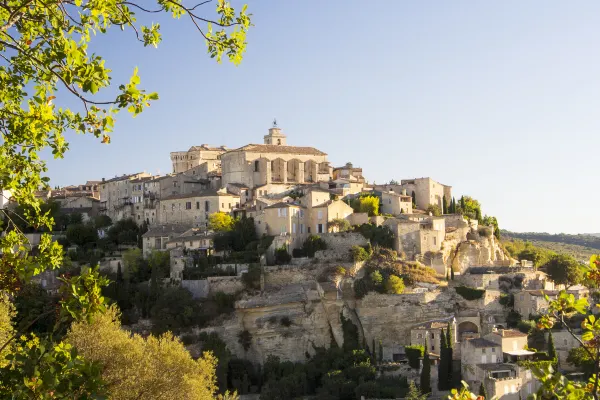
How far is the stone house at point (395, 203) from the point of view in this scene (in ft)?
162

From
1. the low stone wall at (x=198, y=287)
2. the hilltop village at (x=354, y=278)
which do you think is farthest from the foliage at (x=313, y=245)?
the low stone wall at (x=198, y=287)

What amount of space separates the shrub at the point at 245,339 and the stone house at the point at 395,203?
12838mm

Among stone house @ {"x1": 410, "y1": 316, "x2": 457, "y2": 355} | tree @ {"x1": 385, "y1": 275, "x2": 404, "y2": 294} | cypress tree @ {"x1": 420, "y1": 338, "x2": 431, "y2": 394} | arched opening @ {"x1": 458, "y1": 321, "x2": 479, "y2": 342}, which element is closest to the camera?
cypress tree @ {"x1": 420, "y1": 338, "x2": 431, "y2": 394}

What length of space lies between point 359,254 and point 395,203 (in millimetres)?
7331

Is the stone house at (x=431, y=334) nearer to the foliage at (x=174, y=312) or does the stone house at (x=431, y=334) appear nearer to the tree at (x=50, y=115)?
the foliage at (x=174, y=312)

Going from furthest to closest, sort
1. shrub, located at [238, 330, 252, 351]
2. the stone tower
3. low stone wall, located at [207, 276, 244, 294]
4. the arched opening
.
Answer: the stone tower < low stone wall, located at [207, 276, 244, 294] < shrub, located at [238, 330, 252, 351] < the arched opening

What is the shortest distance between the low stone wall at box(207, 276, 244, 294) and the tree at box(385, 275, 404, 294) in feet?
26.5

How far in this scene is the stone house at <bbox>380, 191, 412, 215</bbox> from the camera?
49406 mm

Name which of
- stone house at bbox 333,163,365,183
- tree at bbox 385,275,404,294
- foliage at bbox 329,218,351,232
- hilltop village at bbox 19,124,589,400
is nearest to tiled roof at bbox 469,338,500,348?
hilltop village at bbox 19,124,589,400

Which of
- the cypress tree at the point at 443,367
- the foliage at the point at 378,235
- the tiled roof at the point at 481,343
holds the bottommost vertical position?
the cypress tree at the point at 443,367

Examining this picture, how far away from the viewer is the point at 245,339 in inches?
1655

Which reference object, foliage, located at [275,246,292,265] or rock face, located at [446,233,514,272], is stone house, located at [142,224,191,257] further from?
rock face, located at [446,233,514,272]

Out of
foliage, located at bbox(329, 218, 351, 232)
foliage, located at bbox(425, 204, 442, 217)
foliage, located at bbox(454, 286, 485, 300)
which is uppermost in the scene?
foliage, located at bbox(425, 204, 442, 217)

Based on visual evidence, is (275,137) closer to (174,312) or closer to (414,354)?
(174,312)
